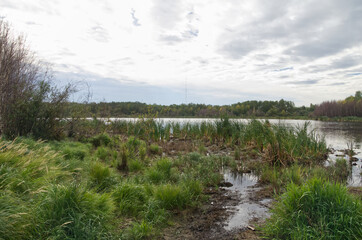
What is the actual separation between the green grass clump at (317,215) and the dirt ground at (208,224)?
357 mm

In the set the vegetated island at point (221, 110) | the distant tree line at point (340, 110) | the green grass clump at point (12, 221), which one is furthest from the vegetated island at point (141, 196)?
the distant tree line at point (340, 110)

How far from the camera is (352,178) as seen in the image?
5.69 m

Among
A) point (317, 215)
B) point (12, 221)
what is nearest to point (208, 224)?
point (317, 215)

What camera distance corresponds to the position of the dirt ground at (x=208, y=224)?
290cm

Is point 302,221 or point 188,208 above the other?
point 302,221

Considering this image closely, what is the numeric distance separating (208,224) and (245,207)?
1.01 meters

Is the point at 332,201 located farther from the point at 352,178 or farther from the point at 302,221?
the point at 352,178

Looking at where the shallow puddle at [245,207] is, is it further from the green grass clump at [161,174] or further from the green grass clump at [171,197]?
the green grass clump at [161,174]

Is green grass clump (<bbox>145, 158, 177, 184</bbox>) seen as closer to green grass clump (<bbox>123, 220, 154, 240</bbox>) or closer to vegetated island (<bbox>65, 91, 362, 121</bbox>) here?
green grass clump (<bbox>123, 220, 154, 240</bbox>)

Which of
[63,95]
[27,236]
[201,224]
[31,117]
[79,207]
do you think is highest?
[63,95]

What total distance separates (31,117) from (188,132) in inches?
331

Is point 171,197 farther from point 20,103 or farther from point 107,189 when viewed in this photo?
point 20,103

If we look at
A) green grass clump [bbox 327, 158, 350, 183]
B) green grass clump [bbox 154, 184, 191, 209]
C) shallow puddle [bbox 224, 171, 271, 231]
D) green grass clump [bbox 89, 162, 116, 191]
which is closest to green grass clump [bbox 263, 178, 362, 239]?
shallow puddle [bbox 224, 171, 271, 231]

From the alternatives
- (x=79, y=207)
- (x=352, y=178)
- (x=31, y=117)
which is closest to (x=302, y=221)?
(x=79, y=207)
